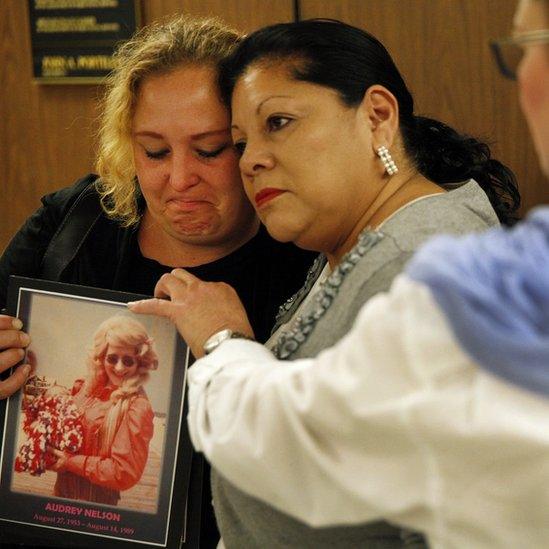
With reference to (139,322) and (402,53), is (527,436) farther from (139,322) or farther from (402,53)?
(402,53)

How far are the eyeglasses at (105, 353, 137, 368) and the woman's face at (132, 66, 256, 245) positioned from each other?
0.32 m

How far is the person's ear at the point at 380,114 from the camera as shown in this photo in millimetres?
1557

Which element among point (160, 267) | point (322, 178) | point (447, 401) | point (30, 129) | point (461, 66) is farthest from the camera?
point (30, 129)

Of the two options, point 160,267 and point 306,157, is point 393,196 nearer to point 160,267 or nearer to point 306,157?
point 306,157

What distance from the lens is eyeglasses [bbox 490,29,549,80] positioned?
0.82 meters

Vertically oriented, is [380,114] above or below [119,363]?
above

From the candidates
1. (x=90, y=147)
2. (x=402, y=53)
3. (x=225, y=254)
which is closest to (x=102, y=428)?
(x=225, y=254)

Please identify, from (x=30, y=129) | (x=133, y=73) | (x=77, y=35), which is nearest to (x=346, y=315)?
(x=133, y=73)

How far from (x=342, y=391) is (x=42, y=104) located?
2.88 meters

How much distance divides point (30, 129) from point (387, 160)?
229 centimetres

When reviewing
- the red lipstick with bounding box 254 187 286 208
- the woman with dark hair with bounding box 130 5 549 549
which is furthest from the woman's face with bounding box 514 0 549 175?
the red lipstick with bounding box 254 187 286 208

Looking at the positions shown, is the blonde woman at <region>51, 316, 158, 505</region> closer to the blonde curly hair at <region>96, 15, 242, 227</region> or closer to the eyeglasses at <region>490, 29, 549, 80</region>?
the blonde curly hair at <region>96, 15, 242, 227</region>

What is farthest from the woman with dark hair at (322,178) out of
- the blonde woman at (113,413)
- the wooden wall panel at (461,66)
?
the wooden wall panel at (461,66)

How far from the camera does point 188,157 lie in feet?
6.10
